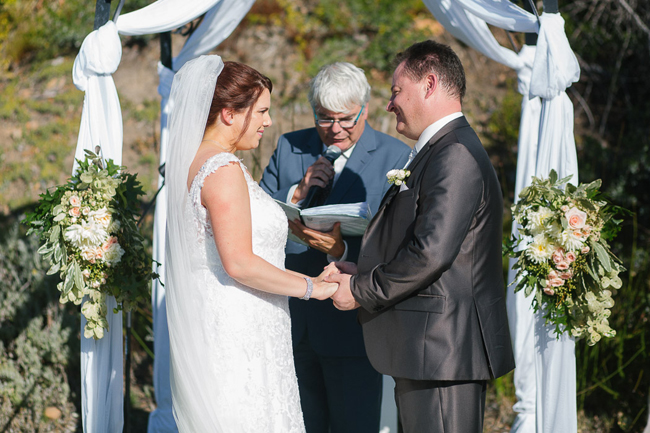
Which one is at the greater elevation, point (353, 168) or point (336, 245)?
point (353, 168)

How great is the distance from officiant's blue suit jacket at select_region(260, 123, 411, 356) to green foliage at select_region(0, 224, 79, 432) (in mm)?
2452

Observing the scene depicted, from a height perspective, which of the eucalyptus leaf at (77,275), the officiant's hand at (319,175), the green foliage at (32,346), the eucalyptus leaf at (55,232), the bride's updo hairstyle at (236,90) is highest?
the bride's updo hairstyle at (236,90)

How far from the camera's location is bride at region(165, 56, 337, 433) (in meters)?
2.45

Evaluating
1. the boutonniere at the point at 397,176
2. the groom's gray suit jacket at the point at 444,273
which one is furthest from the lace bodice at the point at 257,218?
the boutonniere at the point at 397,176

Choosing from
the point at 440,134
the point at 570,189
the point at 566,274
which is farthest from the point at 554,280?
the point at 440,134

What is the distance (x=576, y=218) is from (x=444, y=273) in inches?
31.5

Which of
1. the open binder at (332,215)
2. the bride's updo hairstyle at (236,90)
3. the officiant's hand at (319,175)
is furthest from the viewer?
the officiant's hand at (319,175)

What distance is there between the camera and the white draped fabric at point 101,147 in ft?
10.8

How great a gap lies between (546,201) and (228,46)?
8481 mm

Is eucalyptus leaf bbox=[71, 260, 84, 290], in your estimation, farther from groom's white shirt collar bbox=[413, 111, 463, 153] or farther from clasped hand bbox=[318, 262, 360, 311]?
groom's white shirt collar bbox=[413, 111, 463, 153]

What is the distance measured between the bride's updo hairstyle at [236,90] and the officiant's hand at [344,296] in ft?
2.68

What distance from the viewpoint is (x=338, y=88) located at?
123 inches

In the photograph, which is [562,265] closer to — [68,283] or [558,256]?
[558,256]

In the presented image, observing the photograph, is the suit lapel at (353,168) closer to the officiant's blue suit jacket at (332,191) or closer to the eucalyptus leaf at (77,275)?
the officiant's blue suit jacket at (332,191)
